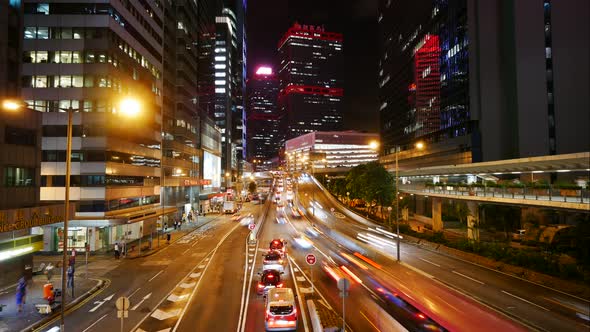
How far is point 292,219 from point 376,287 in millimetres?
52294

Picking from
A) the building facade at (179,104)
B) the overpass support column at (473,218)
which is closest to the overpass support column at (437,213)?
the overpass support column at (473,218)

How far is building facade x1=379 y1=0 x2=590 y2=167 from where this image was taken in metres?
62.7

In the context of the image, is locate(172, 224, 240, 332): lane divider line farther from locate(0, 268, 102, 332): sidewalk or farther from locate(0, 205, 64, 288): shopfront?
locate(0, 205, 64, 288): shopfront

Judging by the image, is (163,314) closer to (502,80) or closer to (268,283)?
(268,283)

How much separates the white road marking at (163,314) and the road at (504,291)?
17911 mm

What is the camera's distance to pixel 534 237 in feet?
153

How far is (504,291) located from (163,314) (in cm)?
2164

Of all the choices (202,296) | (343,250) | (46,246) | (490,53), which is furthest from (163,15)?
(490,53)

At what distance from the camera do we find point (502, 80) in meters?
72.6

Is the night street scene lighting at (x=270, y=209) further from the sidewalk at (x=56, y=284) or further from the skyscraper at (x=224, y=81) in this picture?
the skyscraper at (x=224, y=81)

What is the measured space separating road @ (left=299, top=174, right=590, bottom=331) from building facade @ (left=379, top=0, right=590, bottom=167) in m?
24.6

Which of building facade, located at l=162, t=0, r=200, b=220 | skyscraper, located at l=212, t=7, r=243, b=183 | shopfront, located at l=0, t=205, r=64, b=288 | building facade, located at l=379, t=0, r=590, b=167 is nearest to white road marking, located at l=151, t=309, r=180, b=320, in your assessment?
shopfront, located at l=0, t=205, r=64, b=288

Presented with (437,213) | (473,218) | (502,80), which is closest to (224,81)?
(502,80)

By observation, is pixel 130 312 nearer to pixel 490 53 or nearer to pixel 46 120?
pixel 46 120
